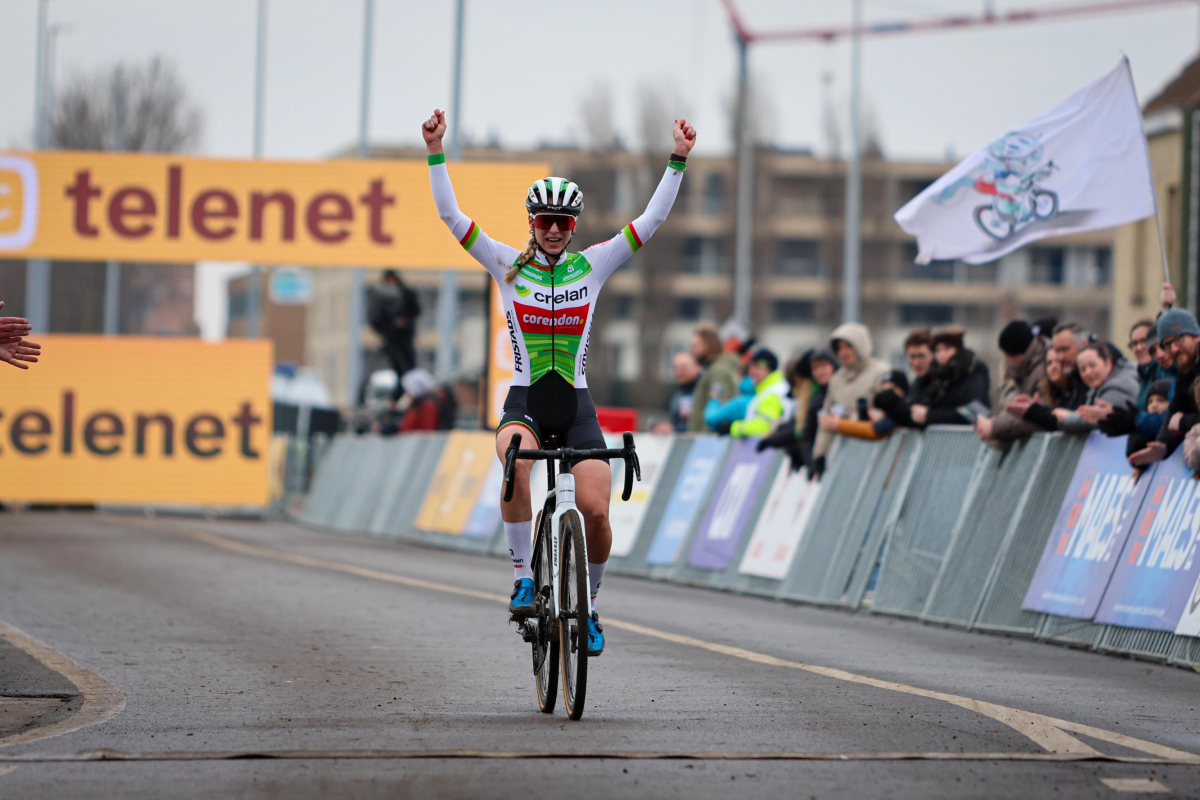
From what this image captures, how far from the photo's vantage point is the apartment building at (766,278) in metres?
76.8

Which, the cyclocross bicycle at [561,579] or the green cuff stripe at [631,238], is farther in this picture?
the green cuff stripe at [631,238]

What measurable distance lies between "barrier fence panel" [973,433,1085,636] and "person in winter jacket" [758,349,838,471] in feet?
10.9

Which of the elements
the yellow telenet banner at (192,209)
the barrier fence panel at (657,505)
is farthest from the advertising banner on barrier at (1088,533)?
the yellow telenet banner at (192,209)

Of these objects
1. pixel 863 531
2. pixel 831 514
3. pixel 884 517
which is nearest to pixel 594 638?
pixel 884 517

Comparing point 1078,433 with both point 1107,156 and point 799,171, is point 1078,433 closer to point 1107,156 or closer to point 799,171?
point 1107,156

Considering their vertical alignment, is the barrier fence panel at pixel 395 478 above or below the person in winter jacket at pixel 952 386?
below

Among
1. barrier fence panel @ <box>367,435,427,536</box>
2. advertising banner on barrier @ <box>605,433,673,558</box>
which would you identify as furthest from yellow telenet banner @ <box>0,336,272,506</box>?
advertising banner on barrier @ <box>605,433,673,558</box>

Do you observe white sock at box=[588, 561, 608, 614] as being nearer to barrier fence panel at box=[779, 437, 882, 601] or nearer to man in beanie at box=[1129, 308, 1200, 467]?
man in beanie at box=[1129, 308, 1200, 467]

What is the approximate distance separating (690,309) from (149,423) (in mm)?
75590

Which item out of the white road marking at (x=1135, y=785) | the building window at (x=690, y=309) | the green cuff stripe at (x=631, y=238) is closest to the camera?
the white road marking at (x=1135, y=785)

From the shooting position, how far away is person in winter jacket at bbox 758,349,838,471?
15.8 meters

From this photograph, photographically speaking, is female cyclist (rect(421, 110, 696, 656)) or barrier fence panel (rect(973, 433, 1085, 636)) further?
barrier fence panel (rect(973, 433, 1085, 636))

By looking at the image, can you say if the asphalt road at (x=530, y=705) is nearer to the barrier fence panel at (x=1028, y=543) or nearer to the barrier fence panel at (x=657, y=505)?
the barrier fence panel at (x=1028, y=543)

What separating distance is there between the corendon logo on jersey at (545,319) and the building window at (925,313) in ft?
308
